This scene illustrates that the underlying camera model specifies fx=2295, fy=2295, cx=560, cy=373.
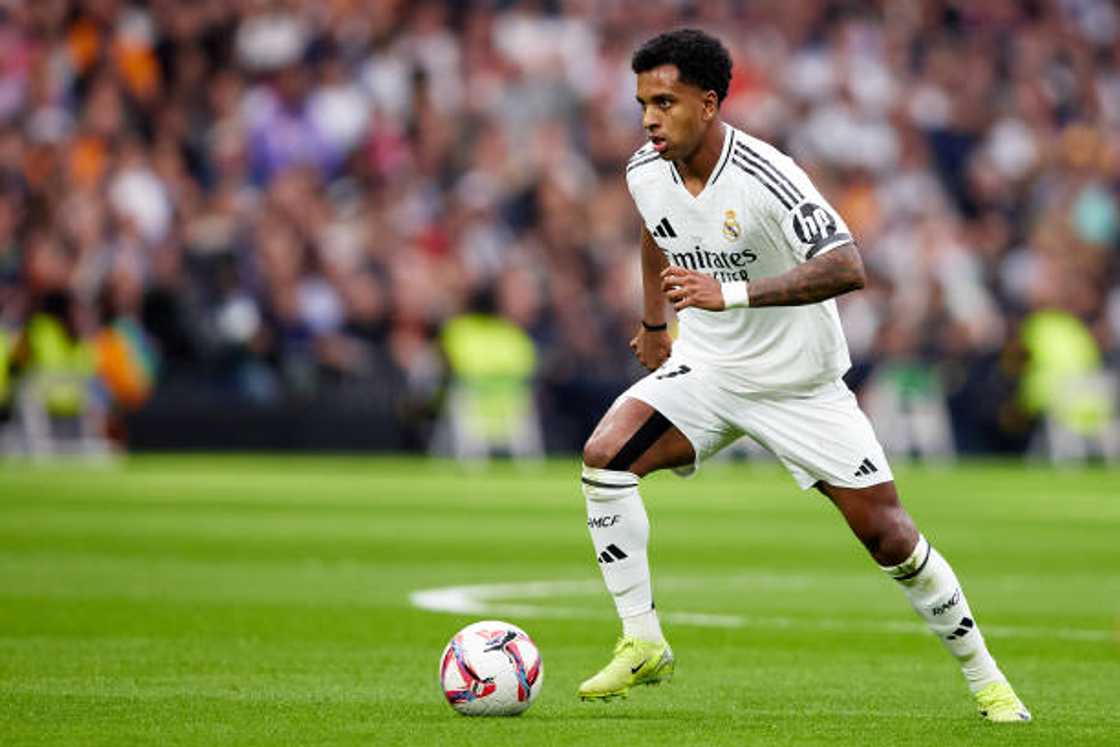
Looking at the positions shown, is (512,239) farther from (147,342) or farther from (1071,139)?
(1071,139)

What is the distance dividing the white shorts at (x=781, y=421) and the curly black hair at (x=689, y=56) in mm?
1113

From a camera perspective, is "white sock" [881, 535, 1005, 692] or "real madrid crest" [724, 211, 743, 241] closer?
"white sock" [881, 535, 1005, 692]

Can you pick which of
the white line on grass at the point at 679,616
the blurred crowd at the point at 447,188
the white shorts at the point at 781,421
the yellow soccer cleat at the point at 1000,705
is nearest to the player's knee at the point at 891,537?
the white shorts at the point at 781,421

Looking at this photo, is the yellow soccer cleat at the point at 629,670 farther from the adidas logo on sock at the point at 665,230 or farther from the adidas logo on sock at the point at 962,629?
the adidas logo on sock at the point at 665,230

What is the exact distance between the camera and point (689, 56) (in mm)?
Answer: 8234

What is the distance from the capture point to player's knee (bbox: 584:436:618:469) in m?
8.45

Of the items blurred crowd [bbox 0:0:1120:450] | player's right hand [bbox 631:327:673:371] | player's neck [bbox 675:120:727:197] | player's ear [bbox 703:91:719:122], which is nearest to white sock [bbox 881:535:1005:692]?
player's right hand [bbox 631:327:673:371]

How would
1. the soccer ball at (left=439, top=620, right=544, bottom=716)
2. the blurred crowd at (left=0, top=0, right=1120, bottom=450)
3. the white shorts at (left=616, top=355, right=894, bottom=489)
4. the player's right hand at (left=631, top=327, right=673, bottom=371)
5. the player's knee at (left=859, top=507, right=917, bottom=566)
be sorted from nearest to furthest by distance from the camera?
the soccer ball at (left=439, top=620, right=544, bottom=716) → the player's knee at (left=859, top=507, right=917, bottom=566) → the white shorts at (left=616, top=355, right=894, bottom=489) → the player's right hand at (left=631, top=327, right=673, bottom=371) → the blurred crowd at (left=0, top=0, right=1120, bottom=450)

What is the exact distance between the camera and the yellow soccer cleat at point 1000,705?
8.02 metres

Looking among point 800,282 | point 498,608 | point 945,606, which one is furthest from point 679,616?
point 800,282

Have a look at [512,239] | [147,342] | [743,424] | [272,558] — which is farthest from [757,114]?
[743,424]

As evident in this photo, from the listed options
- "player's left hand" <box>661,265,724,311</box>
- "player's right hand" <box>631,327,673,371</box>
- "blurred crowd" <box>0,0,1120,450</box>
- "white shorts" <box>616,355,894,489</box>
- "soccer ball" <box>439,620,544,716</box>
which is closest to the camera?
"player's left hand" <box>661,265,724,311</box>

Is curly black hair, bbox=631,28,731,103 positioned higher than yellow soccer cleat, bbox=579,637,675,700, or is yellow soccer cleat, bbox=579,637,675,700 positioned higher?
curly black hair, bbox=631,28,731,103

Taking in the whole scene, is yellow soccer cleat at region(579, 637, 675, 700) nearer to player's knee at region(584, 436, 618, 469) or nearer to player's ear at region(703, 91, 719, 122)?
player's knee at region(584, 436, 618, 469)
